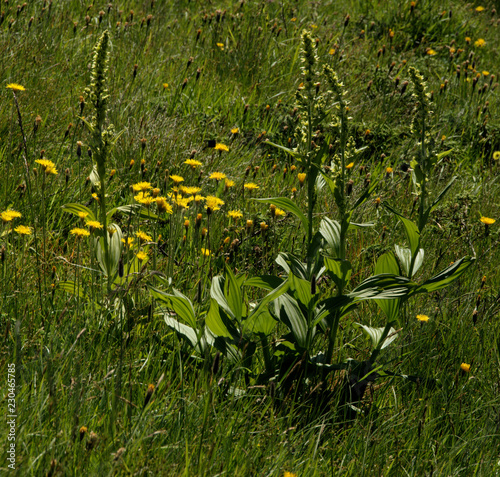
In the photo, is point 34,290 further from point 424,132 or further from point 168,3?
point 168,3

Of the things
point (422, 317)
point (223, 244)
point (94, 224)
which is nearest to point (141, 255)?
point (94, 224)

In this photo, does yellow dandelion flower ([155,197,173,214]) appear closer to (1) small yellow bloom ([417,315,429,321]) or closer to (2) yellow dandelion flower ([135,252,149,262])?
(2) yellow dandelion flower ([135,252,149,262])

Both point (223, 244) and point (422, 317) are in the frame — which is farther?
point (223, 244)

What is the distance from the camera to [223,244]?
111 inches

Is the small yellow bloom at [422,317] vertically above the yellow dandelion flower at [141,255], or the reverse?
the yellow dandelion flower at [141,255]

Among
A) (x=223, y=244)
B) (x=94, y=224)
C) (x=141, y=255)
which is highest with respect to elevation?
(x=94, y=224)

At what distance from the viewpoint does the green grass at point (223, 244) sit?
63.9 inches

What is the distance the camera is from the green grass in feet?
5.32

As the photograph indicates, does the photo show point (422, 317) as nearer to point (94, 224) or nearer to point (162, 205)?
point (162, 205)

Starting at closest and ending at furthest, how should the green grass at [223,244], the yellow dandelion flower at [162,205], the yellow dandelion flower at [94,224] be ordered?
1. the green grass at [223,244]
2. the yellow dandelion flower at [94,224]
3. the yellow dandelion flower at [162,205]

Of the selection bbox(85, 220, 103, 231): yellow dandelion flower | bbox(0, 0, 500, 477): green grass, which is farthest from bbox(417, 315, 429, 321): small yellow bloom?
bbox(85, 220, 103, 231): yellow dandelion flower

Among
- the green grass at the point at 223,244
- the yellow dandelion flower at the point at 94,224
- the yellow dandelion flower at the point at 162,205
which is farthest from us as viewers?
the yellow dandelion flower at the point at 162,205

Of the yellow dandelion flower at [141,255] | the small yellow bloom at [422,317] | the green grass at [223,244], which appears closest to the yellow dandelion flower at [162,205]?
Result: the green grass at [223,244]

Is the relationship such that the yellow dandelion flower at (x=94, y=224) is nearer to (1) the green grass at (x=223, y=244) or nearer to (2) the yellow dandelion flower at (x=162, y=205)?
(1) the green grass at (x=223, y=244)
